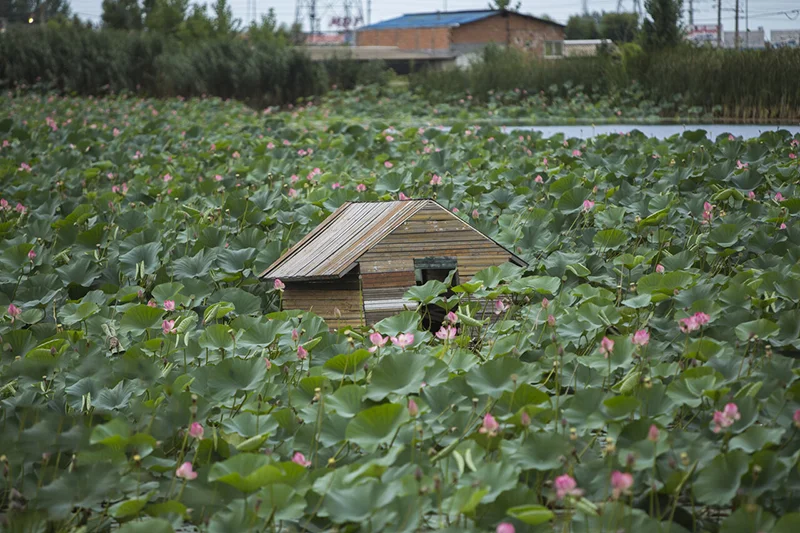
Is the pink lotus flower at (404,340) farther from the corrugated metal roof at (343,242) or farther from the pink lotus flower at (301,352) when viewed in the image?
the corrugated metal roof at (343,242)

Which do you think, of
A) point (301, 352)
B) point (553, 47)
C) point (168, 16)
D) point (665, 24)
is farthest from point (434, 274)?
point (168, 16)

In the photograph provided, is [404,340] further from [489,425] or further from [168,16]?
[168,16]

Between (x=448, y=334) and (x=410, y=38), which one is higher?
(x=410, y=38)

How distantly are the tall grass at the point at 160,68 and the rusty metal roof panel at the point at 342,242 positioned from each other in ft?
32.3

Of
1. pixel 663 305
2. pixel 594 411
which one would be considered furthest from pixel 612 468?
pixel 663 305

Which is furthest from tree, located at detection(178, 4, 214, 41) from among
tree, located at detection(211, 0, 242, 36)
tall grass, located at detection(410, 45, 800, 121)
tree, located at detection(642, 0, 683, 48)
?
tree, located at detection(642, 0, 683, 48)

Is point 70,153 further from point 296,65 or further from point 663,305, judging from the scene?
point 296,65

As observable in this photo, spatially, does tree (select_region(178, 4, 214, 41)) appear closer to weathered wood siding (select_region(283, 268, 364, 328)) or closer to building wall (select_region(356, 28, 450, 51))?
building wall (select_region(356, 28, 450, 51))

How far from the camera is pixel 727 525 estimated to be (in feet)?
3.87

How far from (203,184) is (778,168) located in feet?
8.55

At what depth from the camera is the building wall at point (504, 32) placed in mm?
18391

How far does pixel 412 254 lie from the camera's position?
2363mm

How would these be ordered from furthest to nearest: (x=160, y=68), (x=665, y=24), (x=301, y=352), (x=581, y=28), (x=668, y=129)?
1. (x=581, y=28)
2. (x=160, y=68)
3. (x=665, y=24)
4. (x=668, y=129)
5. (x=301, y=352)

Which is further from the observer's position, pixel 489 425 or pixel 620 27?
pixel 620 27
